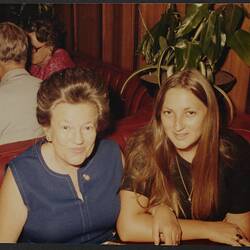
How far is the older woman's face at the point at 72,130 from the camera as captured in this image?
1.25 metres

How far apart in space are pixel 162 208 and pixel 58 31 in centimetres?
101

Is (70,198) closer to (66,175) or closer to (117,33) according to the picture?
(66,175)

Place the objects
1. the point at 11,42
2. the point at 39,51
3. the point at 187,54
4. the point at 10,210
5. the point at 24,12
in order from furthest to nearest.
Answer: the point at 39,51 → the point at 24,12 → the point at 11,42 → the point at 187,54 → the point at 10,210

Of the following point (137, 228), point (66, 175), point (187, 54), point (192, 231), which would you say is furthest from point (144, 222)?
point (187, 54)

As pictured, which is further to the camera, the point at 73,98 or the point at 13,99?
the point at 13,99

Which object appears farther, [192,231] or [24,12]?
[24,12]

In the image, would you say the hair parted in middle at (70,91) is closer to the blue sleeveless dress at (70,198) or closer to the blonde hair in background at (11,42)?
the blue sleeveless dress at (70,198)

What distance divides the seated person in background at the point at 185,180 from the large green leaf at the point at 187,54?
0.16 m

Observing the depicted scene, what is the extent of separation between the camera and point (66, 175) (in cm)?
133

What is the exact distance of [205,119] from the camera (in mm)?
1328

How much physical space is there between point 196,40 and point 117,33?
38 centimetres

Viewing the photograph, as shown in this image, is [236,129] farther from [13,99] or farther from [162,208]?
[13,99]

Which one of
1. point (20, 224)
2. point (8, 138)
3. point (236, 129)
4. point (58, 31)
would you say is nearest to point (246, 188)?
point (236, 129)

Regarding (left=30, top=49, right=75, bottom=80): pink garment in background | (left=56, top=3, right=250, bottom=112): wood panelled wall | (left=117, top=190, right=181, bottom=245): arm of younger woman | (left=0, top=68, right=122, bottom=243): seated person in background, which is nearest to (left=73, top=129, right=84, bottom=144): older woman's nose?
(left=0, top=68, right=122, bottom=243): seated person in background
